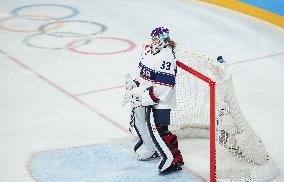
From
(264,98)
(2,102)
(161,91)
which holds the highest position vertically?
(161,91)

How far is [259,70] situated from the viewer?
7926 mm

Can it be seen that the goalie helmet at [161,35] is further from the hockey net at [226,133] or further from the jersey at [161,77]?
the hockey net at [226,133]

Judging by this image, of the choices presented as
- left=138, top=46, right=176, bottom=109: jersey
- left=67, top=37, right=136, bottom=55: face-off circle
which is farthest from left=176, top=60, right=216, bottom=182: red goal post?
left=67, top=37, right=136, bottom=55: face-off circle

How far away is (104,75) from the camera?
776 centimetres

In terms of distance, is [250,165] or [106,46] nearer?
[250,165]

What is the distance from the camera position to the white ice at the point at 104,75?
580 cm

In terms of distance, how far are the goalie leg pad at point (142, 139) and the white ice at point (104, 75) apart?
1.16ft

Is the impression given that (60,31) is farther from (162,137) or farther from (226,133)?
(226,133)

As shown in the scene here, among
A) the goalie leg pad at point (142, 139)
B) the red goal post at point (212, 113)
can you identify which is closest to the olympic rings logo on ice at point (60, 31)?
the goalie leg pad at point (142, 139)

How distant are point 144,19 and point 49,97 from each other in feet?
13.3

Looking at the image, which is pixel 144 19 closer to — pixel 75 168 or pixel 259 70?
pixel 259 70

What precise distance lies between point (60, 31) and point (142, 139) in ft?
16.5

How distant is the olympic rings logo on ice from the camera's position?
9102 mm

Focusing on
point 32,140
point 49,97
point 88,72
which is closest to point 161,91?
point 32,140
